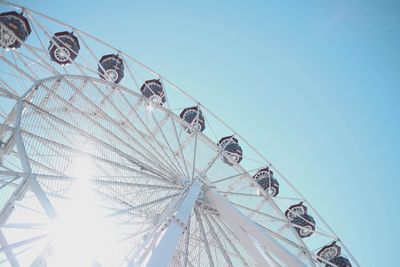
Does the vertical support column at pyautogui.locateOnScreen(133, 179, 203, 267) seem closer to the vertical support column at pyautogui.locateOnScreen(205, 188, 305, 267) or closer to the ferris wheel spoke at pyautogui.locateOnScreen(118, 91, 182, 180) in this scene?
the vertical support column at pyautogui.locateOnScreen(205, 188, 305, 267)

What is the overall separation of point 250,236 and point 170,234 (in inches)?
133

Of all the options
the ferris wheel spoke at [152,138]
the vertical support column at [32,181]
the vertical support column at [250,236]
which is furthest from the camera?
the ferris wheel spoke at [152,138]

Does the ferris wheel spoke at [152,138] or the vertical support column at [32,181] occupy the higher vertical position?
the ferris wheel spoke at [152,138]

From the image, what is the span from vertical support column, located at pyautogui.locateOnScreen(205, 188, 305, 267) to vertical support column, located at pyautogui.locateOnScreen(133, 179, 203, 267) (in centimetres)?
140

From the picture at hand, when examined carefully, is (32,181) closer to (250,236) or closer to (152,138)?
(250,236)

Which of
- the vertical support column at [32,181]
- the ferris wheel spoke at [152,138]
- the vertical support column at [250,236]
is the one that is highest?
the ferris wheel spoke at [152,138]

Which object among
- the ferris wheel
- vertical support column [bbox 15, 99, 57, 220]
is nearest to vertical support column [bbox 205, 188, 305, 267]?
the ferris wheel

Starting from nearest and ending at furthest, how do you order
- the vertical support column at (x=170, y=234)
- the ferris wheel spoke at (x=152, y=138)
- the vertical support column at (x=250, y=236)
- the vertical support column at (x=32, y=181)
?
the vertical support column at (x=32, y=181) → the vertical support column at (x=170, y=234) → the vertical support column at (x=250, y=236) → the ferris wheel spoke at (x=152, y=138)

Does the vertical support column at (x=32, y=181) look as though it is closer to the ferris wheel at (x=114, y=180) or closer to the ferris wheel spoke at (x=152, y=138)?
the ferris wheel at (x=114, y=180)

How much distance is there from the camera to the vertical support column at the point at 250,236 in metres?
10.5

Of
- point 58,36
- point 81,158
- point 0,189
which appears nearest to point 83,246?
point 0,189

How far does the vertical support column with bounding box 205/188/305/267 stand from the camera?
10547mm

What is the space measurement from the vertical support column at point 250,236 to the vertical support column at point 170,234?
140cm

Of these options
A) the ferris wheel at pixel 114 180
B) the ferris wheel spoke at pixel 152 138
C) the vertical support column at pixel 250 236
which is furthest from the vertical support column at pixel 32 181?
the vertical support column at pixel 250 236
